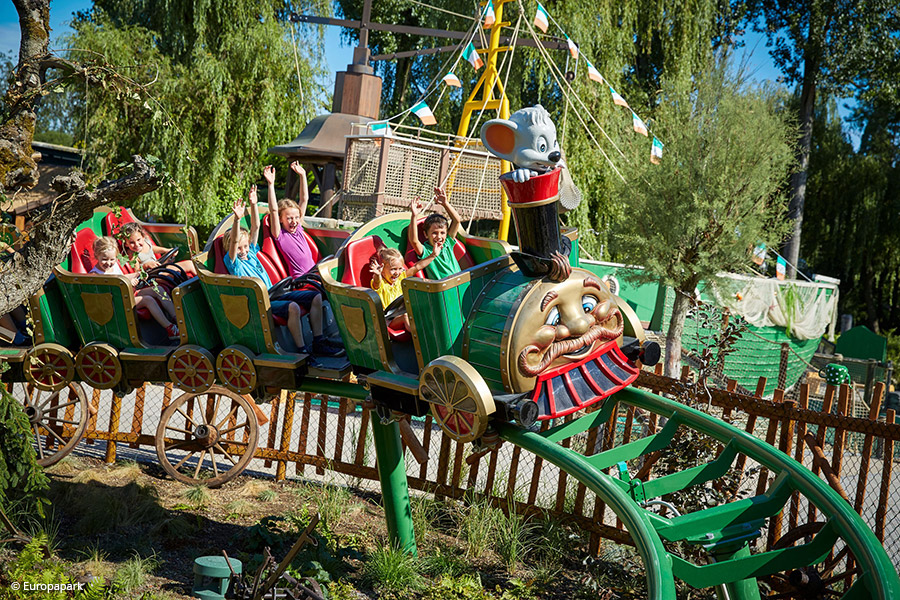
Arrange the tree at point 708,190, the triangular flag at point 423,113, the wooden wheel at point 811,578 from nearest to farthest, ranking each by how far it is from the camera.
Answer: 1. the wooden wheel at point 811,578
2. the tree at point 708,190
3. the triangular flag at point 423,113

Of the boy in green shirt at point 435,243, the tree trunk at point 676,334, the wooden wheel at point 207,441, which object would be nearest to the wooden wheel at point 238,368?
the boy in green shirt at point 435,243

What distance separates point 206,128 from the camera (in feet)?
39.4

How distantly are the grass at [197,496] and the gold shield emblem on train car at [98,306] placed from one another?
1520mm

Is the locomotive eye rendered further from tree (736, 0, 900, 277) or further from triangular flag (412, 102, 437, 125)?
tree (736, 0, 900, 277)

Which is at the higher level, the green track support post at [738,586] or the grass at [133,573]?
the green track support post at [738,586]

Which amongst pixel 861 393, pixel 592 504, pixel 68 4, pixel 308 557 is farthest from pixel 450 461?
pixel 68 4

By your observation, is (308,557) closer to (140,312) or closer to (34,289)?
(140,312)

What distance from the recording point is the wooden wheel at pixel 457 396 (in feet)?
9.45

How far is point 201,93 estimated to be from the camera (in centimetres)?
1194

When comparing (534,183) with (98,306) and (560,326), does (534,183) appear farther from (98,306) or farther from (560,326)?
(98,306)

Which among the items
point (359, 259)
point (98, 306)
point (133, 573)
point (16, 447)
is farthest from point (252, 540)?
point (359, 259)

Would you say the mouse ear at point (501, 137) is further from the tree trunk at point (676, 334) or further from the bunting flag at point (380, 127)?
the tree trunk at point (676, 334)

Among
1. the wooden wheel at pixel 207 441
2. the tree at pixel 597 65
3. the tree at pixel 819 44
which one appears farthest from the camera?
the tree at pixel 819 44

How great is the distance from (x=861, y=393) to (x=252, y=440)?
30.4 feet
